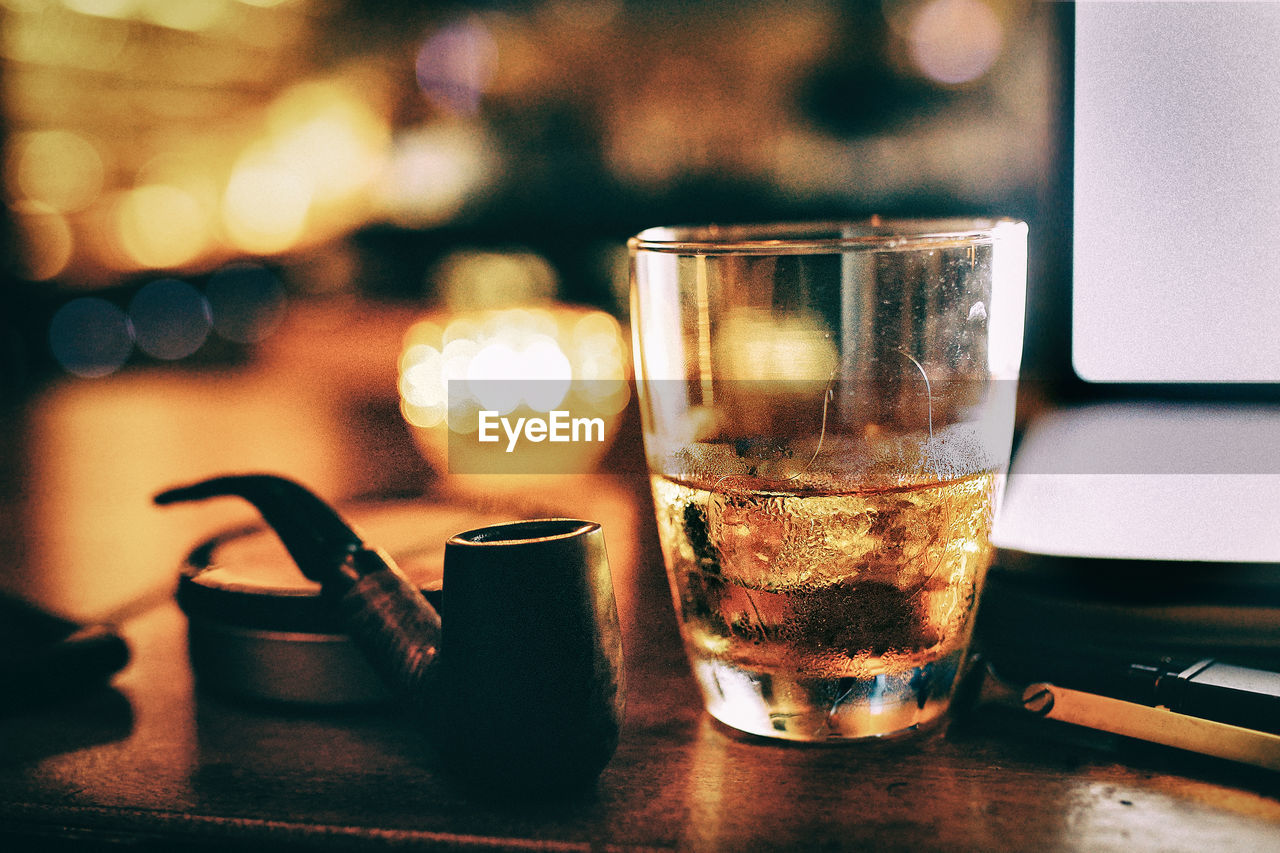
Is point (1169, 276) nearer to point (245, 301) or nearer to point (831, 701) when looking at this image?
point (831, 701)

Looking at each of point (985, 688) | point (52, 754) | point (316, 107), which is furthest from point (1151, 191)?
point (316, 107)

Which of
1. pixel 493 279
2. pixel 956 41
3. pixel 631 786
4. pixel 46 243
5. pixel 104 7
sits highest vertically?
pixel 104 7

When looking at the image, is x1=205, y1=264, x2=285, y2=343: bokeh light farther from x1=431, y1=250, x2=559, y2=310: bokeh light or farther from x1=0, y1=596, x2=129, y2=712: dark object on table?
x1=0, y1=596, x2=129, y2=712: dark object on table

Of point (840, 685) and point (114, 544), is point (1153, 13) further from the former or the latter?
point (114, 544)

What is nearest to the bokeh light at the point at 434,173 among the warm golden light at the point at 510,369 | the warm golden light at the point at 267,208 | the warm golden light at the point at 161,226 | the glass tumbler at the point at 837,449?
the warm golden light at the point at 510,369

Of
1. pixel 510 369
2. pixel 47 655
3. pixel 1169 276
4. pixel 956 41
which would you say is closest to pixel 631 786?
pixel 47 655

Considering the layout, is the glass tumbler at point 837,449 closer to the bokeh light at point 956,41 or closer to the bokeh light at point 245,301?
the bokeh light at point 956,41
